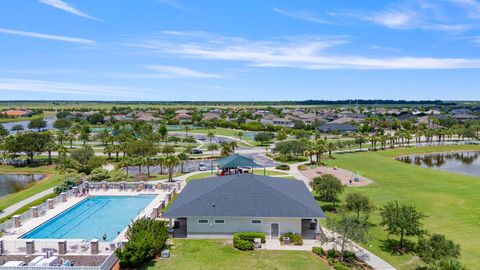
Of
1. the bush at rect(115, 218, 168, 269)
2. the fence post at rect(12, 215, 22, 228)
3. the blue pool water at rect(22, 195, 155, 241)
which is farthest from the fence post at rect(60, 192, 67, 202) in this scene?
the bush at rect(115, 218, 168, 269)

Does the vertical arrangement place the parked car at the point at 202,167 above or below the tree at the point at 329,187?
below

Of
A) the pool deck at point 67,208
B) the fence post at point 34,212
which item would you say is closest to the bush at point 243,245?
the pool deck at point 67,208

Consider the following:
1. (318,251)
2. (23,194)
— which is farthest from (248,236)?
(23,194)

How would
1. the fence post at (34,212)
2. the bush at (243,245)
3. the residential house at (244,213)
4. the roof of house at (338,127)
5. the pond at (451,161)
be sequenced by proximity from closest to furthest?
the bush at (243,245)
the residential house at (244,213)
the fence post at (34,212)
the pond at (451,161)
the roof of house at (338,127)

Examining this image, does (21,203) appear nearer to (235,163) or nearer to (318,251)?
(235,163)

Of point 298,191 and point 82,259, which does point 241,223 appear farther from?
point 82,259

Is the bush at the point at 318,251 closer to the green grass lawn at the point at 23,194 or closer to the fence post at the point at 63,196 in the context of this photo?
the fence post at the point at 63,196
